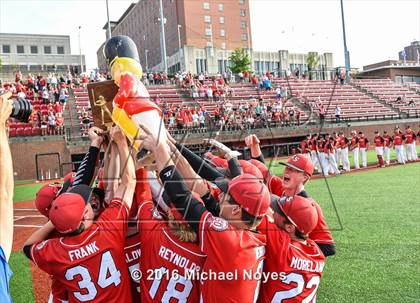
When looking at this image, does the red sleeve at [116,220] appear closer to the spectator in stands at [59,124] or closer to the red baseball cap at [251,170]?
the red baseball cap at [251,170]

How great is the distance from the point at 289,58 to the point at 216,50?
13.1 metres

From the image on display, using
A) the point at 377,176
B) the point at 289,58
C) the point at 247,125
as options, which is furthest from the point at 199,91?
the point at 289,58

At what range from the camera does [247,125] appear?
73.3ft

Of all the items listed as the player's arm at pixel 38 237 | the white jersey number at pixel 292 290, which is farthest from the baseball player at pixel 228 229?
the player's arm at pixel 38 237

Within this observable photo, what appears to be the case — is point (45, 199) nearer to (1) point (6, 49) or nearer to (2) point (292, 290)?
(2) point (292, 290)

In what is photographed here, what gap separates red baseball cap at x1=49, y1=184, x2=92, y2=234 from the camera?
2.44m

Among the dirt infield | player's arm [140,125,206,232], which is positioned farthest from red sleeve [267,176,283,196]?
the dirt infield

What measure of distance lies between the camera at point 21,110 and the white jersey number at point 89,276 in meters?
1.02

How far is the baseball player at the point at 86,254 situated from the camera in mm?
2551

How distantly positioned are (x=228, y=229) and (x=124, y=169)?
101cm

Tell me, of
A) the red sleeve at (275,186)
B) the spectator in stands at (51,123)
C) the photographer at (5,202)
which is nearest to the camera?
the photographer at (5,202)

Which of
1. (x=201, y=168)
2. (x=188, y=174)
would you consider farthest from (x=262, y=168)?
(x=188, y=174)

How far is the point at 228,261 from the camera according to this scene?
7.80ft

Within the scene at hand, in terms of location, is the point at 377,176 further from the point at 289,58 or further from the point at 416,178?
the point at 289,58
